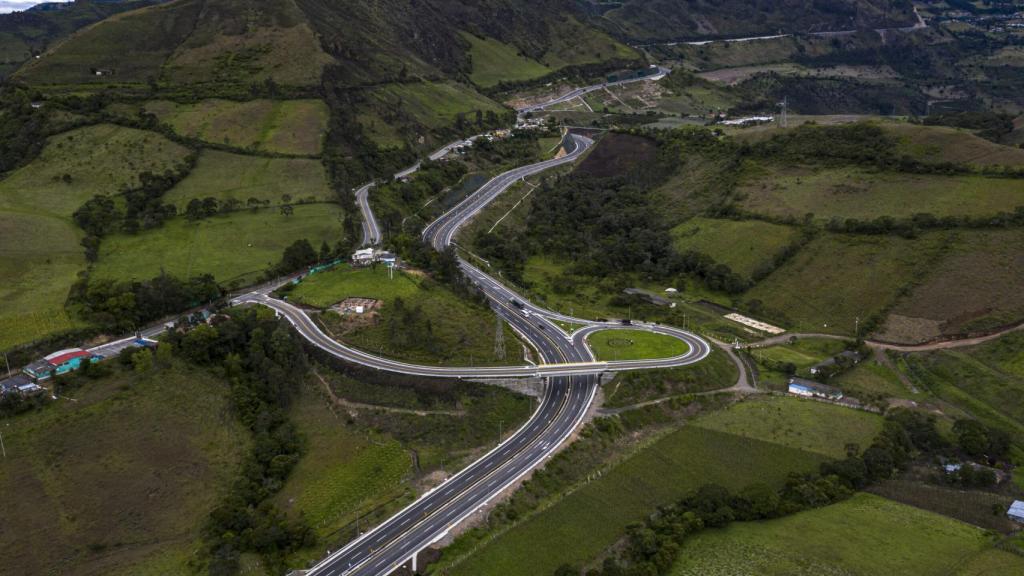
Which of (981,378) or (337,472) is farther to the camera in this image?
(981,378)

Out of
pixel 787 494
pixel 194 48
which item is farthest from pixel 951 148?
pixel 194 48

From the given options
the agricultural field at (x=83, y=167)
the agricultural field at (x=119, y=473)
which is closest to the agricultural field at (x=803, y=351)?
the agricultural field at (x=119, y=473)

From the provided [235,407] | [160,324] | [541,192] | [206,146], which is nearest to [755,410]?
[235,407]

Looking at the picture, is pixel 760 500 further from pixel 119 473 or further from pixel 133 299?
pixel 133 299

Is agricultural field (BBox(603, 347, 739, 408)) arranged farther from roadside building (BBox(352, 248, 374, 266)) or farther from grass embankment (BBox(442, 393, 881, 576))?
roadside building (BBox(352, 248, 374, 266))

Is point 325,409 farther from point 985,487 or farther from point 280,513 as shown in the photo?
point 985,487

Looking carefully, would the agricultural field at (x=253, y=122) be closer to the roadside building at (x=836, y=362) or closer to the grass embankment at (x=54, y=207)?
the grass embankment at (x=54, y=207)
